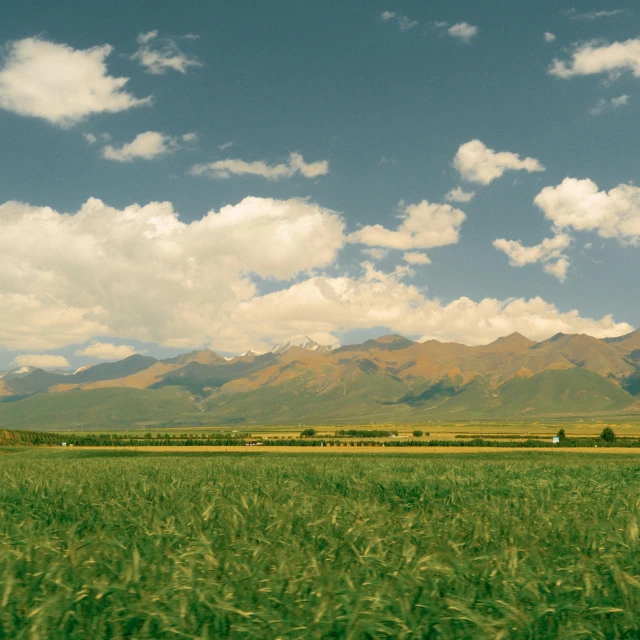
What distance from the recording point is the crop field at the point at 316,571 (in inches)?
233

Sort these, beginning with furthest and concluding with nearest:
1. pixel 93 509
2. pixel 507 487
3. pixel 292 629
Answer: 1. pixel 507 487
2. pixel 93 509
3. pixel 292 629

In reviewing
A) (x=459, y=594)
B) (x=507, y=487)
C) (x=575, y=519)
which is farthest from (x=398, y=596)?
(x=507, y=487)

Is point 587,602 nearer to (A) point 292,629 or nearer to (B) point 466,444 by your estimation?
(A) point 292,629

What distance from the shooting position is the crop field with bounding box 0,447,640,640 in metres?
5.91

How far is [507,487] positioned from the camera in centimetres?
1705

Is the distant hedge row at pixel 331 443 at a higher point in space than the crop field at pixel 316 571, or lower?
lower

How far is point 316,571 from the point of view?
7.21 metres

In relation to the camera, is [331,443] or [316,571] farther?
[331,443]

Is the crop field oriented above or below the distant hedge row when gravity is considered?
above

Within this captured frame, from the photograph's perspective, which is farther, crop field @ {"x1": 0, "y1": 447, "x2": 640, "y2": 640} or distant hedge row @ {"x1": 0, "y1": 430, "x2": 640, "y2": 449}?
distant hedge row @ {"x1": 0, "y1": 430, "x2": 640, "y2": 449}

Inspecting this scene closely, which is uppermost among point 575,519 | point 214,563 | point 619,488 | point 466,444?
point 214,563

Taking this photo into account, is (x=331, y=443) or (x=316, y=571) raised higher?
(x=316, y=571)

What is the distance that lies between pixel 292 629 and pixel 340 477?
13163 mm

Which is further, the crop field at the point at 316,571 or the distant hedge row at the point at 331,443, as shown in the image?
the distant hedge row at the point at 331,443
